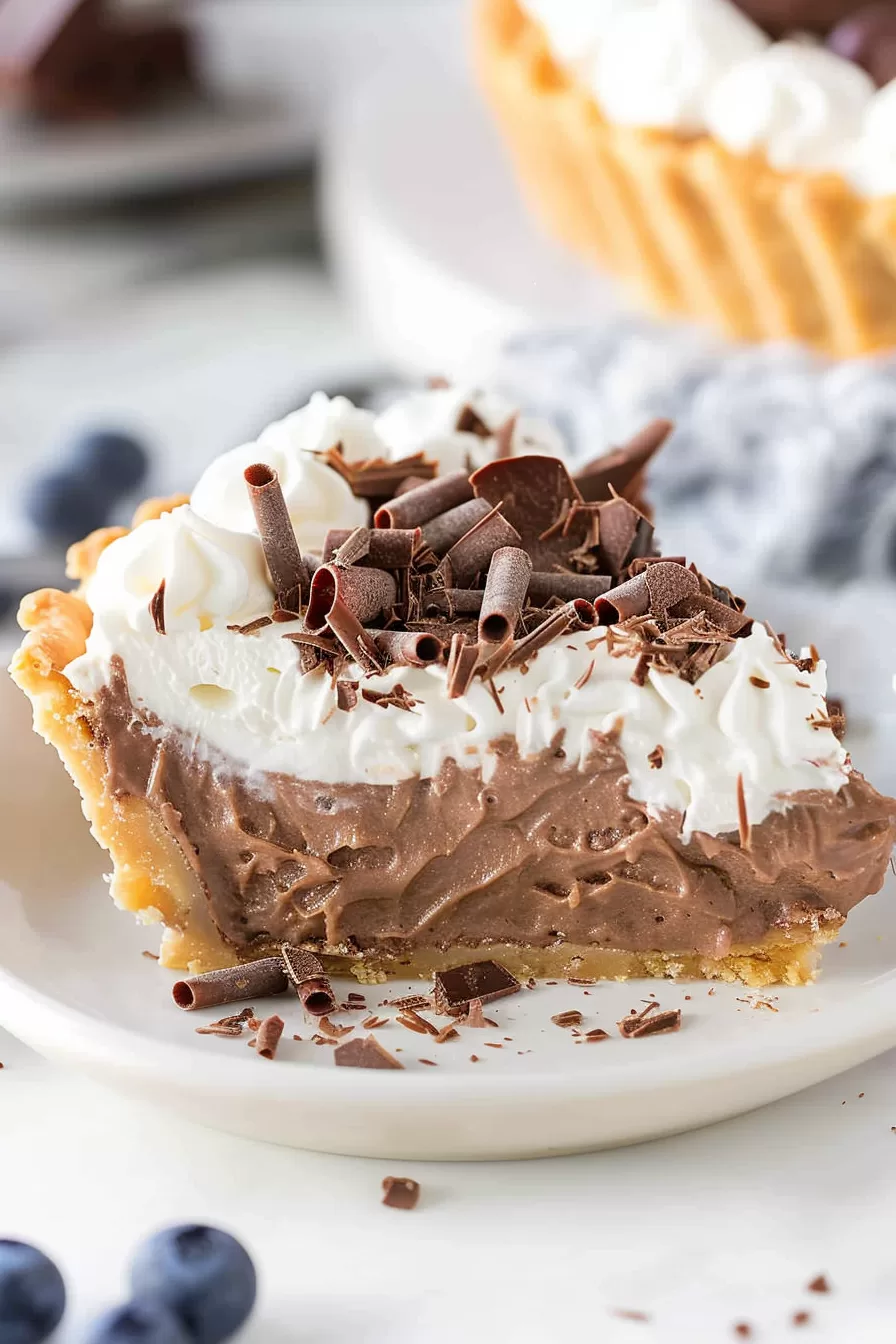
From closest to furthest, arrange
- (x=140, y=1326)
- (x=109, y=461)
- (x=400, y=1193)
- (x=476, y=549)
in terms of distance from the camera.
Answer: (x=140, y=1326) < (x=400, y=1193) < (x=476, y=549) < (x=109, y=461)

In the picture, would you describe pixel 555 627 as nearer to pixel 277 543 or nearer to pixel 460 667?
pixel 460 667

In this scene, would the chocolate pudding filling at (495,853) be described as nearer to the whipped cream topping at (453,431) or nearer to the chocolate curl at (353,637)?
the chocolate curl at (353,637)

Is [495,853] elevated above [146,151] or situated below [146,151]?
below

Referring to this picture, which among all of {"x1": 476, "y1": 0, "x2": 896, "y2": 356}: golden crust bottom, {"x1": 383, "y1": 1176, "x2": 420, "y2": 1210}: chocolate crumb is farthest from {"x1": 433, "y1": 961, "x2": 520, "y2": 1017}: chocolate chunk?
{"x1": 476, "y1": 0, "x2": 896, "y2": 356}: golden crust bottom

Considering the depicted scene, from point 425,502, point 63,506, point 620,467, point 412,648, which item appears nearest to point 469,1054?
point 412,648

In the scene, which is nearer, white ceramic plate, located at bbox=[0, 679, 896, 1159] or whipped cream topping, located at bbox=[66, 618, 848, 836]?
white ceramic plate, located at bbox=[0, 679, 896, 1159]

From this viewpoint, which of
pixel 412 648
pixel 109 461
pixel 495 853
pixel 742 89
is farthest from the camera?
pixel 109 461

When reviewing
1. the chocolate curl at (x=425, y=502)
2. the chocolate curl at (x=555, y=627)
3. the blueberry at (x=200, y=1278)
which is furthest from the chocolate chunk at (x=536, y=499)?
the blueberry at (x=200, y=1278)

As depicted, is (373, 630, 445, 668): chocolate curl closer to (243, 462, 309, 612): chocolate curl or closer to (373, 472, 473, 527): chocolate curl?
(243, 462, 309, 612): chocolate curl
